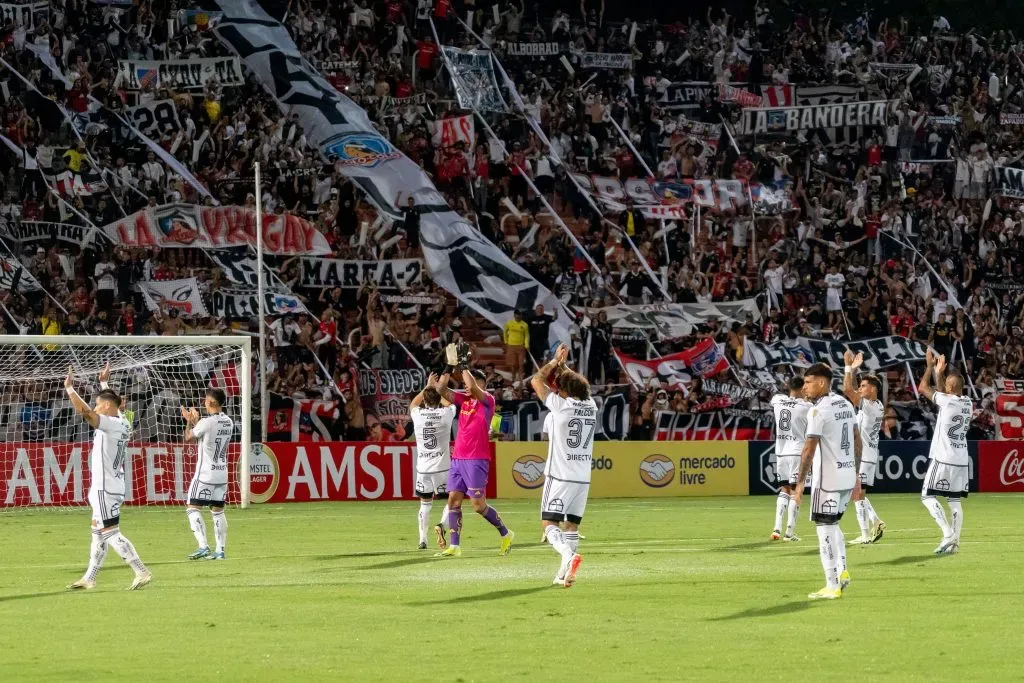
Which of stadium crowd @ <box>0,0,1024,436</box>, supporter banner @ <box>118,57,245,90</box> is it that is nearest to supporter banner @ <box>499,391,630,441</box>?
stadium crowd @ <box>0,0,1024,436</box>

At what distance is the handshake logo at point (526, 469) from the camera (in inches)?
1266

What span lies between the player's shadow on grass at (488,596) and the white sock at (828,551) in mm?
2815

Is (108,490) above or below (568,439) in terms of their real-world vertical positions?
below

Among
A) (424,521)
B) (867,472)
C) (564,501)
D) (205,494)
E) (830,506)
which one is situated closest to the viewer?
(830,506)

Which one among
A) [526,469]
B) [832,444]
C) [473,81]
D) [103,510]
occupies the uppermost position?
[473,81]

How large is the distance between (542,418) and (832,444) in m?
19.2

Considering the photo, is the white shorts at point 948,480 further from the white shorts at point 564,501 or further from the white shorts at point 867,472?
the white shorts at point 564,501

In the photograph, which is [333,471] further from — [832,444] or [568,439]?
[832,444]

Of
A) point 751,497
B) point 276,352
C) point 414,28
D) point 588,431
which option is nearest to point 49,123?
point 276,352

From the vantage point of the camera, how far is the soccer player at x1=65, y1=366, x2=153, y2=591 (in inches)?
596

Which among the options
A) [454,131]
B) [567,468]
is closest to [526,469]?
[454,131]

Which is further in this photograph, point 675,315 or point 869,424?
point 675,315

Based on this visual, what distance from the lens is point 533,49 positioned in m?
41.2

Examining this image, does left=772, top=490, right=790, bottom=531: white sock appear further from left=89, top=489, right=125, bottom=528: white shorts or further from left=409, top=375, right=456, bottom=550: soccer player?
left=89, top=489, right=125, bottom=528: white shorts
